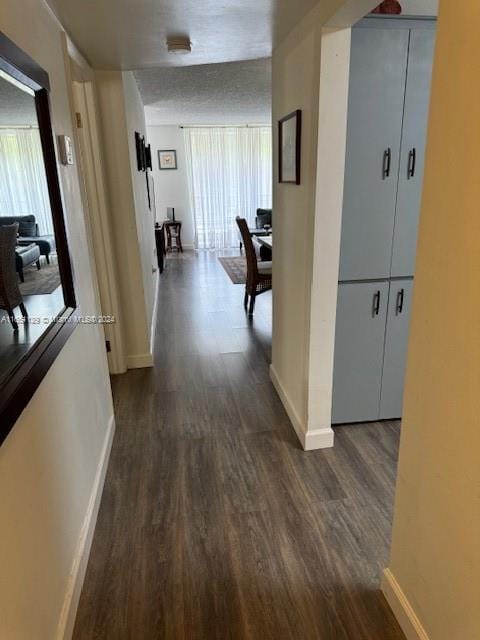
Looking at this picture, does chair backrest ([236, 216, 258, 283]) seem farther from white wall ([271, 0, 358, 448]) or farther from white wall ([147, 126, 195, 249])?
white wall ([147, 126, 195, 249])

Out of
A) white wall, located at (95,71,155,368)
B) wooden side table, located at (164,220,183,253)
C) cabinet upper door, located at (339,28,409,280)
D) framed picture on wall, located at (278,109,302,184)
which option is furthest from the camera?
wooden side table, located at (164,220,183,253)

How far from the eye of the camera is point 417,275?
1.18 metres

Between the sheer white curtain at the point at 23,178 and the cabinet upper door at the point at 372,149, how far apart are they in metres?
1.38

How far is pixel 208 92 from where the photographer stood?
4934mm

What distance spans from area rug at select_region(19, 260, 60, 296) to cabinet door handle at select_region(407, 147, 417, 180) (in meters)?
1.74

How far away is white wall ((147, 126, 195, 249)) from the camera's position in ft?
27.0

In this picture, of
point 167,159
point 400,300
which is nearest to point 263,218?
point 167,159

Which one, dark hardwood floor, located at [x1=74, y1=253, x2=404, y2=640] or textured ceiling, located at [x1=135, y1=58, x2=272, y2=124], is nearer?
dark hardwood floor, located at [x1=74, y1=253, x2=404, y2=640]

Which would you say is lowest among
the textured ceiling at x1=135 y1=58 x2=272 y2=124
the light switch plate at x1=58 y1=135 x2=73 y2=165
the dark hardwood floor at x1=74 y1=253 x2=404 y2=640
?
the dark hardwood floor at x1=74 y1=253 x2=404 y2=640

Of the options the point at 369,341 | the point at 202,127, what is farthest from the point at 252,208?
the point at 369,341

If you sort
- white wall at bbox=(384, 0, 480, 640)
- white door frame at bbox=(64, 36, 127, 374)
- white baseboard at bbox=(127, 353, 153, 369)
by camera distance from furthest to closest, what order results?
white baseboard at bbox=(127, 353, 153, 369) → white door frame at bbox=(64, 36, 127, 374) → white wall at bbox=(384, 0, 480, 640)

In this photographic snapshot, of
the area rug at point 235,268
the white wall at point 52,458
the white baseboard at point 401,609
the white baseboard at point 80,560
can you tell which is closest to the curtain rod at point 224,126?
the area rug at point 235,268

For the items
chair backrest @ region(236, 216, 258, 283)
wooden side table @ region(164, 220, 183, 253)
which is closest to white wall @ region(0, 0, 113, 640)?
chair backrest @ region(236, 216, 258, 283)

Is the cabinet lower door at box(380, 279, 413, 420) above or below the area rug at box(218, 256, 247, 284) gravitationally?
above
